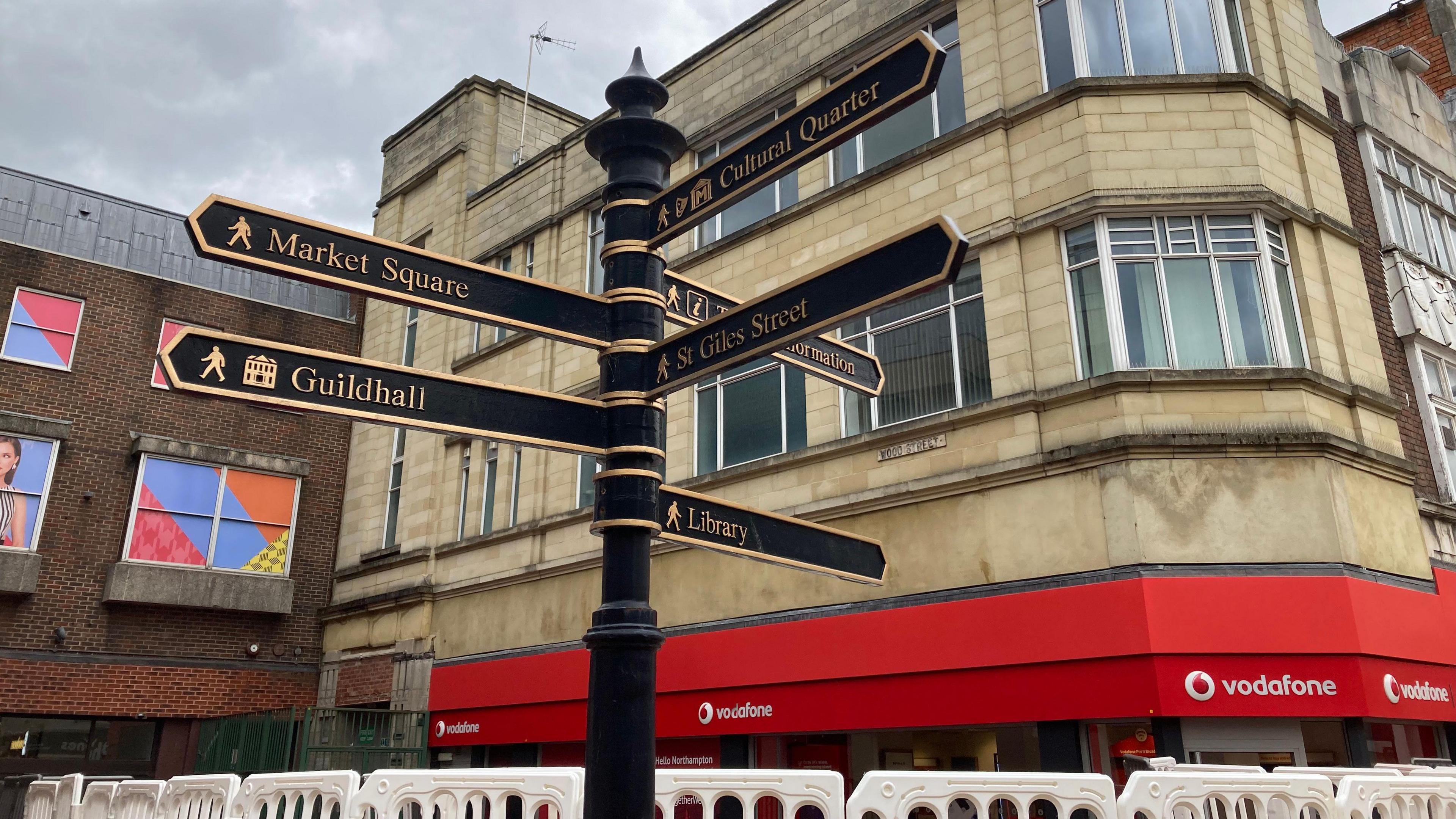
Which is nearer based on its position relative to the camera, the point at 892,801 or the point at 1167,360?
the point at 892,801

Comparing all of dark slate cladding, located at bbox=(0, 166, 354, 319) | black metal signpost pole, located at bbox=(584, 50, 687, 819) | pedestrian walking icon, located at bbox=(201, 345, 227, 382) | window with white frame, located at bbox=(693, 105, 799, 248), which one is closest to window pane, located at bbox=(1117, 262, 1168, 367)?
window with white frame, located at bbox=(693, 105, 799, 248)

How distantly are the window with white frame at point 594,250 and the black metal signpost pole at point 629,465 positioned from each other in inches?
487

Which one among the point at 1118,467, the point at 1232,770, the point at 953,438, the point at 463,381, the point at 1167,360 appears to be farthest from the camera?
the point at 953,438

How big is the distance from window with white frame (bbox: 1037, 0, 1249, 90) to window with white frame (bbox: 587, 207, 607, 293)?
8.26m

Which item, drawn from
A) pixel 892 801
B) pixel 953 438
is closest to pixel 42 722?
pixel 953 438

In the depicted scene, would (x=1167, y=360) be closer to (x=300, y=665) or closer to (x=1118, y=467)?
(x=1118, y=467)

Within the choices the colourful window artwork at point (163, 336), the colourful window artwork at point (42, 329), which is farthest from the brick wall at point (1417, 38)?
the colourful window artwork at point (42, 329)

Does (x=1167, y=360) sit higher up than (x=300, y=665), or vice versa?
(x=1167, y=360)

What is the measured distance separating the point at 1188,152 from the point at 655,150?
822 cm

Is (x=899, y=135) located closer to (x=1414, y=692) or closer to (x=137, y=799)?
(x=1414, y=692)

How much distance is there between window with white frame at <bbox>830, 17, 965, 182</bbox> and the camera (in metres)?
13.0

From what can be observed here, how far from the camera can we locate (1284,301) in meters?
11.0

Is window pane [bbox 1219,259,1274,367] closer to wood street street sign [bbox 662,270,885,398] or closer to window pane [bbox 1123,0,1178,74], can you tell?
window pane [bbox 1123,0,1178,74]

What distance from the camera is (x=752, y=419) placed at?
556 inches
